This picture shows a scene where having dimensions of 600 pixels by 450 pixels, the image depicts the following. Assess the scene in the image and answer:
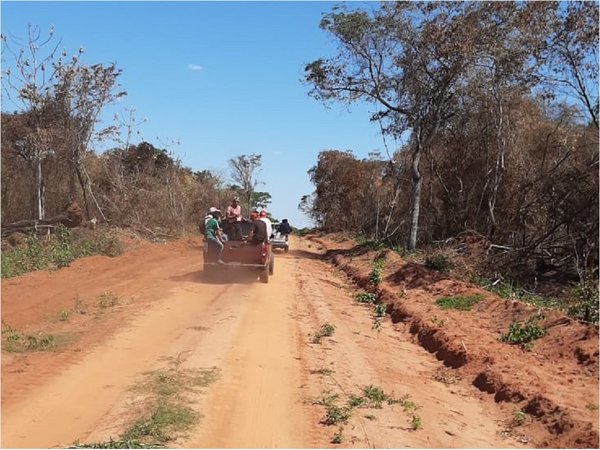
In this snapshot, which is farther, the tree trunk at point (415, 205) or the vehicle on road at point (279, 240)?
the vehicle on road at point (279, 240)

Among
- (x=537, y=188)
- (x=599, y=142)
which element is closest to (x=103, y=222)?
(x=537, y=188)

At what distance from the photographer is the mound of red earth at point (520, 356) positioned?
21.9 ft

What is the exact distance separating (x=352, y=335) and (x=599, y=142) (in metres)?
8.88

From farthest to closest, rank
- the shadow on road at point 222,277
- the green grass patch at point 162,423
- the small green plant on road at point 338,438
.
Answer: the shadow on road at point 222,277
the small green plant on road at point 338,438
the green grass patch at point 162,423

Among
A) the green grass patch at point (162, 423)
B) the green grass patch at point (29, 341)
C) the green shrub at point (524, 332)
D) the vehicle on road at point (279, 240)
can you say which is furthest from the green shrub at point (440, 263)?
the green grass patch at point (162, 423)

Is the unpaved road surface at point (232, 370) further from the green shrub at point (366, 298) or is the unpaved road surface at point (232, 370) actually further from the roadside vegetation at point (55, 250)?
the green shrub at point (366, 298)

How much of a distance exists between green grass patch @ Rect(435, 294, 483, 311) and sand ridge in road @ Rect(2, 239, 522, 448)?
68.1 inches

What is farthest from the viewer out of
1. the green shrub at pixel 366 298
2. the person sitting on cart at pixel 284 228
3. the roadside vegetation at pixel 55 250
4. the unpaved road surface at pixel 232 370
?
the person sitting on cart at pixel 284 228

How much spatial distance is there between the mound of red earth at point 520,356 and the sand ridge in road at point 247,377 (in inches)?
14.6

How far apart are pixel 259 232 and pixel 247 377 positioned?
8.23 meters

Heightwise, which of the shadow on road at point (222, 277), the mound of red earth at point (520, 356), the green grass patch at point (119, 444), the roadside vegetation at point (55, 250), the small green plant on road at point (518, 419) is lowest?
the small green plant on road at point (518, 419)

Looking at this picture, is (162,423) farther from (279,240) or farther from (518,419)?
(279,240)

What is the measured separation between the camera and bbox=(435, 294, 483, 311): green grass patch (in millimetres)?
12977

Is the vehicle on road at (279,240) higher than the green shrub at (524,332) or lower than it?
higher
